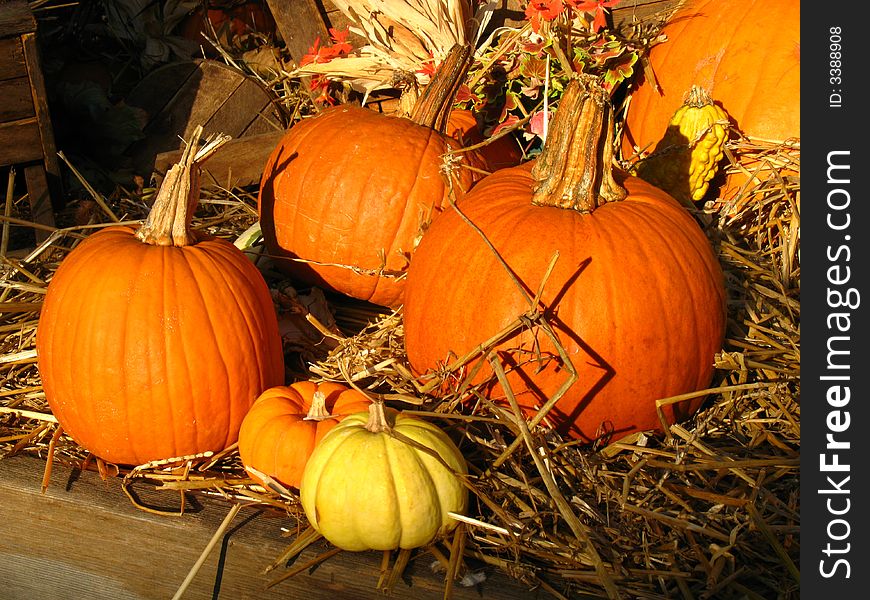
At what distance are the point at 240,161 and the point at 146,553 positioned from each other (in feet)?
7.11

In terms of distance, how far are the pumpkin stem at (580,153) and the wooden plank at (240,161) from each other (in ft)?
6.33

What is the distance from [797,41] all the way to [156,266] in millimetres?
2346

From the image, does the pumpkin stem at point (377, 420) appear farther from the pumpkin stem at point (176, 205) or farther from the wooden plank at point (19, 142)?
the wooden plank at point (19, 142)

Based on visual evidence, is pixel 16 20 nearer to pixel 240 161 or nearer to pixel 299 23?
pixel 240 161

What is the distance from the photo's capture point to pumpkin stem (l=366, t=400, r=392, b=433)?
1.94 meters

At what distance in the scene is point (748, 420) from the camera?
2395 millimetres

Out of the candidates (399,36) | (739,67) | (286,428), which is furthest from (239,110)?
(286,428)

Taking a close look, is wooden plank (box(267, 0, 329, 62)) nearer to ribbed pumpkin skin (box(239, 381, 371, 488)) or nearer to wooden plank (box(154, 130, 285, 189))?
wooden plank (box(154, 130, 285, 189))

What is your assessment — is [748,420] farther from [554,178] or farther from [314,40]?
[314,40]

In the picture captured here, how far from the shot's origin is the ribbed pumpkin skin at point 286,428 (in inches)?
84.6

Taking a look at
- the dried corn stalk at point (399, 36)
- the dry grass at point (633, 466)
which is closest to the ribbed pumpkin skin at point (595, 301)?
the dry grass at point (633, 466)

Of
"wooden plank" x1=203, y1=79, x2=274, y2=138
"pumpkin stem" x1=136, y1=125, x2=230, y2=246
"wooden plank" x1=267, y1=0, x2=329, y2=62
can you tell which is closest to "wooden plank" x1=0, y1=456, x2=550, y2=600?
"pumpkin stem" x1=136, y1=125, x2=230, y2=246

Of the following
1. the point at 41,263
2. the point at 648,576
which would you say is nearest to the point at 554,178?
the point at 648,576

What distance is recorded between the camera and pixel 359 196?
2.89 m
